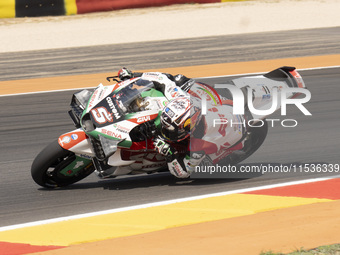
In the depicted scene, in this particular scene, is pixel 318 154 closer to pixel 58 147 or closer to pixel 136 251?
pixel 58 147

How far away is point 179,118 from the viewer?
7.07 meters

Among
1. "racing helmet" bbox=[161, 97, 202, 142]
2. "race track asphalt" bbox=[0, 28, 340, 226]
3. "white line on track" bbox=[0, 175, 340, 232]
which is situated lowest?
"white line on track" bbox=[0, 175, 340, 232]

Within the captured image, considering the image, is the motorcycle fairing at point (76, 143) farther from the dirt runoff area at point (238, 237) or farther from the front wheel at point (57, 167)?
the dirt runoff area at point (238, 237)

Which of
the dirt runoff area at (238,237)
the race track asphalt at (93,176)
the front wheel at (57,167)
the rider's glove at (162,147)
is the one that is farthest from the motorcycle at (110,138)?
the dirt runoff area at (238,237)

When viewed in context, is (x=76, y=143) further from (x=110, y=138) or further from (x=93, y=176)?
(x=93, y=176)

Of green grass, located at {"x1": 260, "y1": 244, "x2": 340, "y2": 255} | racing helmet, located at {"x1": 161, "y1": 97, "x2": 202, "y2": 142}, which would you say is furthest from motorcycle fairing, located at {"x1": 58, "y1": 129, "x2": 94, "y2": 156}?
green grass, located at {"x1": 260, "y1": 244, "x2": 340, "y2": 255}

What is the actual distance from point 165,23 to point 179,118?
16.1 meters

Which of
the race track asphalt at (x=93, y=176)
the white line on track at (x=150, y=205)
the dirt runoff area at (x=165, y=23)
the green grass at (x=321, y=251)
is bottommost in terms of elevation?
the green grass at (x=321, y=251)

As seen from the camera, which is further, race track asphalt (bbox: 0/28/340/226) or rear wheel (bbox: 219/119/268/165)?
rear wheel (bbox: 219/119/268/165)

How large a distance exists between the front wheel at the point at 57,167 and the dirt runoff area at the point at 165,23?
486 inches

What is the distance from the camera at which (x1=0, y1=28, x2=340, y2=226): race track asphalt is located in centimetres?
727

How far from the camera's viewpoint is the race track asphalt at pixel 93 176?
7.27 m

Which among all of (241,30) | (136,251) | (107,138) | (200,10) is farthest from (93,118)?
(200,10)

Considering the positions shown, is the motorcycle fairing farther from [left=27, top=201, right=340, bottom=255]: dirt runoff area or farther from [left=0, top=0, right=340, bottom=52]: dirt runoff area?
[left=0, top=0, right=340, bottom=52]: dirt runoff area
